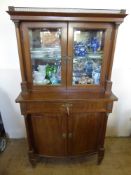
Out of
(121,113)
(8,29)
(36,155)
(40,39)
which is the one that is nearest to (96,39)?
(40,39)

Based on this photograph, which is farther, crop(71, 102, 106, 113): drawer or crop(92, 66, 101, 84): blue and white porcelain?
crop(92, 66, 101, 84): blue and white porcelain

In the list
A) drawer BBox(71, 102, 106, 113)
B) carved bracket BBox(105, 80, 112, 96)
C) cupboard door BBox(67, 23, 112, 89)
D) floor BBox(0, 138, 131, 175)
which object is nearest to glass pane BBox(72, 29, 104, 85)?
cupboard door BBox(67, 23, 112, 89)

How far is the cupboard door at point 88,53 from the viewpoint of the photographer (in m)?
1.45

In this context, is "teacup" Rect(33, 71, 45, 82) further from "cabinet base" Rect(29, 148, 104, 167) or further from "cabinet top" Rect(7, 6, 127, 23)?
"cabinet base" Rect(29, 148, 104, 167)

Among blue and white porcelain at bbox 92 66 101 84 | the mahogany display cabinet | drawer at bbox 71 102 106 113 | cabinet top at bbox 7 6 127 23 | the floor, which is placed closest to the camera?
cabinet top at bbox 7 6 127 23

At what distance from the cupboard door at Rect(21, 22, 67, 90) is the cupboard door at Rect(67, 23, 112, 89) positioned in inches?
3.0

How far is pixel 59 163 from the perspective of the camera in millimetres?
1920

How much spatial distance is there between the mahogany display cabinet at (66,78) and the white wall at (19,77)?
244mm

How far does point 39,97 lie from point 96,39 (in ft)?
2.71

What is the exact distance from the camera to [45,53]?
1.59 m

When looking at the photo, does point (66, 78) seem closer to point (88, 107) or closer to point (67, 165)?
point (88, 107)

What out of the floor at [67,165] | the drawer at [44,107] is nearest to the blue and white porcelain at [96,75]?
the drawer at [44,107]

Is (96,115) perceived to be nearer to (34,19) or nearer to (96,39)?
(96,39)

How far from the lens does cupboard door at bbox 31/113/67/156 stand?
160 centimetres
